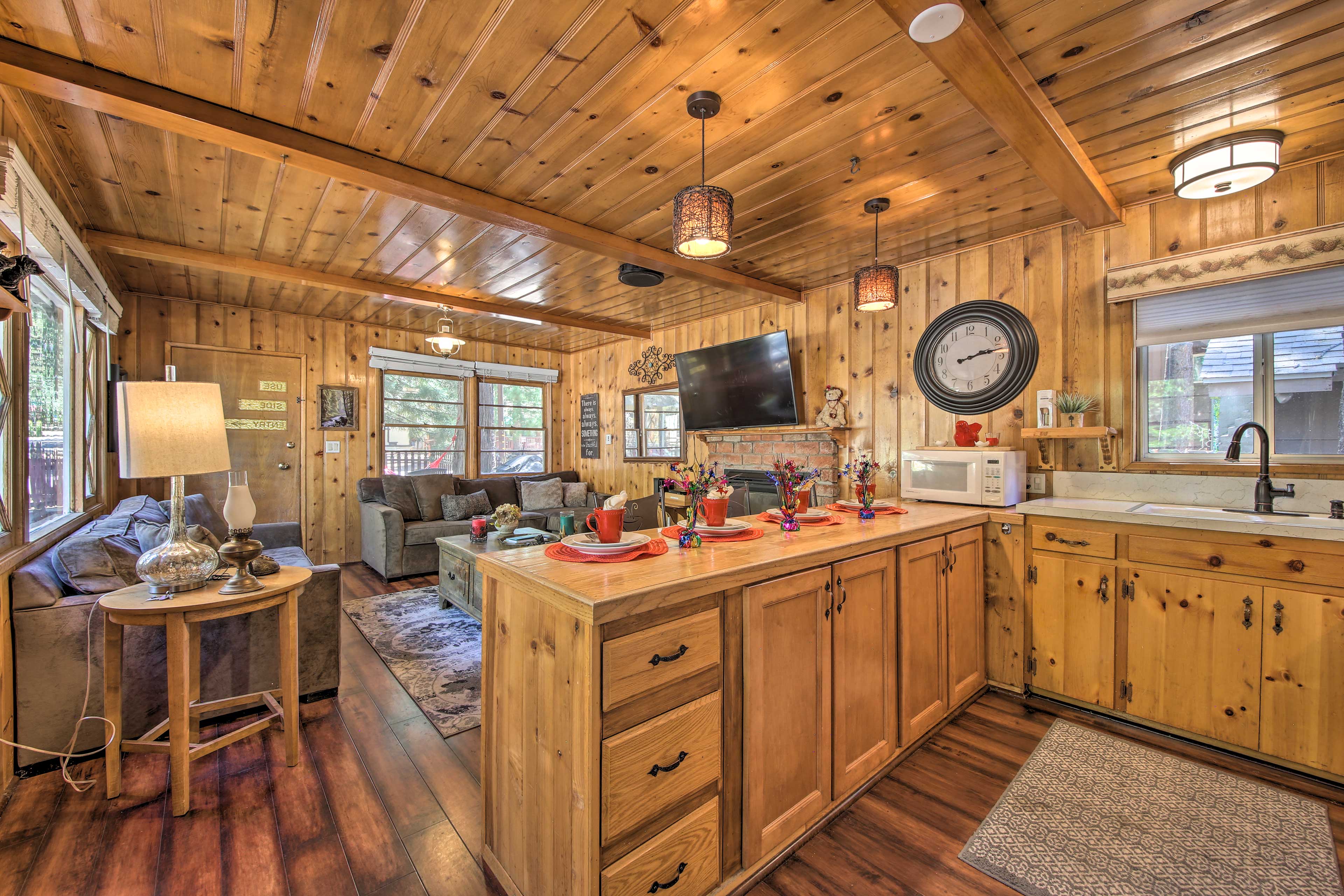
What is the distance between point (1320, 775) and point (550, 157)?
370cm

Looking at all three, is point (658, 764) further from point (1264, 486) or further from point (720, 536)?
point (1264, 486)

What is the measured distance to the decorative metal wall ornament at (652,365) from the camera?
5.62 meters

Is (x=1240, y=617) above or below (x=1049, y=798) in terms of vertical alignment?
above

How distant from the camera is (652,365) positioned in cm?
580

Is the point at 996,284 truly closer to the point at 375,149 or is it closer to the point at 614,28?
the point at 614,28

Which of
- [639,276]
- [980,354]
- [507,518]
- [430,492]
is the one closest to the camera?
[980,354]

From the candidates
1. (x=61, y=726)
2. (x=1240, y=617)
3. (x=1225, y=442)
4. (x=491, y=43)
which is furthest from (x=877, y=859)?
(x=61, y=726)

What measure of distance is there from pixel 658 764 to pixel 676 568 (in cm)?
44

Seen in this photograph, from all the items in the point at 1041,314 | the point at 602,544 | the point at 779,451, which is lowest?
the point at 602,544

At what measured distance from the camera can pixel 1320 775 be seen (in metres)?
1.93

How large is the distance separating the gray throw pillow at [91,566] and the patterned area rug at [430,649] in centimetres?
120

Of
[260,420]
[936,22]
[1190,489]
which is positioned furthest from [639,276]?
[260,420]

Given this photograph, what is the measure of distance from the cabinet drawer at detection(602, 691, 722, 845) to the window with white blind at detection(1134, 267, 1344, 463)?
271cm

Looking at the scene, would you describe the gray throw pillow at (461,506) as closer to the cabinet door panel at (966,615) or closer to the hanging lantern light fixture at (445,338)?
the hanging lantern light fixture at (445,338)
